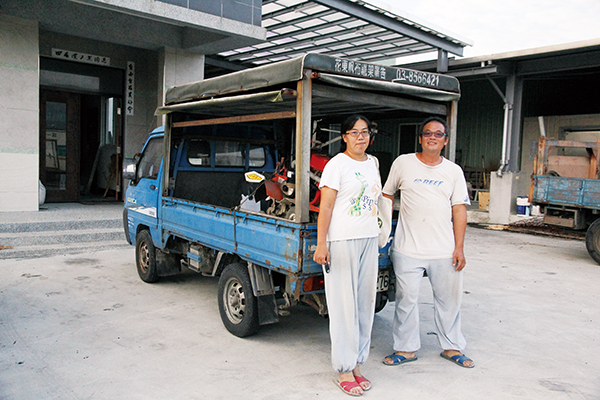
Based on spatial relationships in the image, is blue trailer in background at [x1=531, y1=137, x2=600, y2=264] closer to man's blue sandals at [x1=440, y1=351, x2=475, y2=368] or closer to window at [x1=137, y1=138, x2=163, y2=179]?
man's blue sandals at [x1=440, y1=351, x2=475, y2=368]

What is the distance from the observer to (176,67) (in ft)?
37.2

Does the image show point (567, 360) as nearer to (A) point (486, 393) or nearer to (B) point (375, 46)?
(A) point (486, 393)

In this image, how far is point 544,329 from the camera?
4.82 meters

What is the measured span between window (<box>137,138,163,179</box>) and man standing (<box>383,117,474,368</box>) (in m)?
3.42

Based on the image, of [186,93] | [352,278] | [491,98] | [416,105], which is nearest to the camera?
[352,278]

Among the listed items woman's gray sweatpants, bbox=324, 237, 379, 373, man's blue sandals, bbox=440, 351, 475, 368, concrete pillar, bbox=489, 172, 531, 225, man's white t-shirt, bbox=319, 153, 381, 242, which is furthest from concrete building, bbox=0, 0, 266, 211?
man's blue sandals, bbox=440, 351, 475, 368

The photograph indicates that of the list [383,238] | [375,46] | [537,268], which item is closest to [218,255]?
[383,238]

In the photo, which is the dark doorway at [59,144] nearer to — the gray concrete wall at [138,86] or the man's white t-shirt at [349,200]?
the gray concrete wall at [138,86]

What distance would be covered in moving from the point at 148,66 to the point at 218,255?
9.03 m

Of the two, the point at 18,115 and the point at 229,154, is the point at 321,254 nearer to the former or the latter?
the point at 229,154

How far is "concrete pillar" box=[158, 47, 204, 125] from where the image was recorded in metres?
11.2

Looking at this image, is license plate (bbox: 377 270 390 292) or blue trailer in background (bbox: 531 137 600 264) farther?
blue trailer in background (bbox: 531 137 600 264)

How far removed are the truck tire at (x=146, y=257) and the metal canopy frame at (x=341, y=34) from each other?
5.99 metres

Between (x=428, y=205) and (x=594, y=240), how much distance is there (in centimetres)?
578
